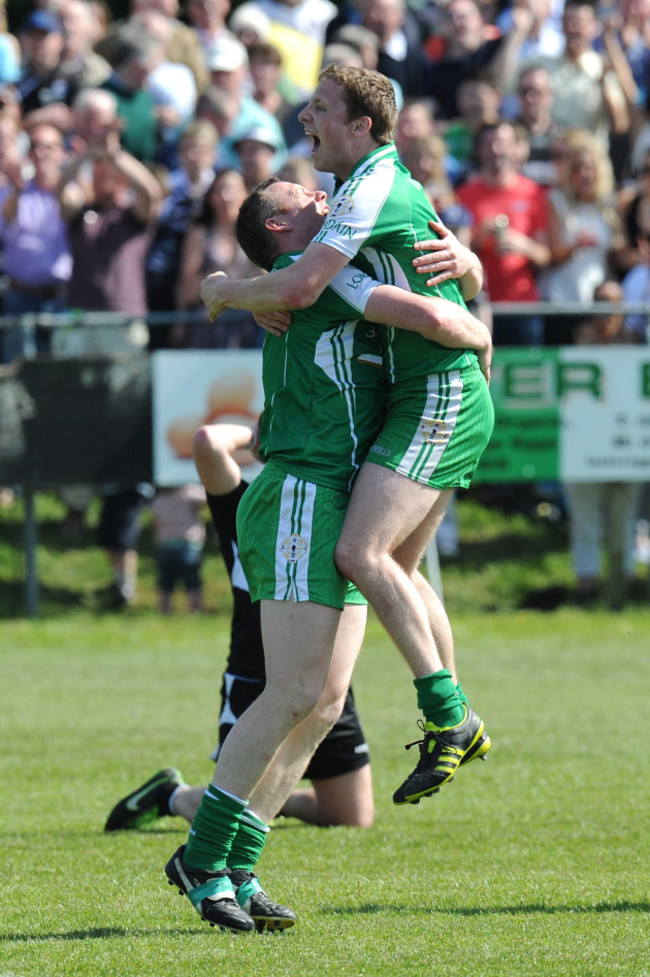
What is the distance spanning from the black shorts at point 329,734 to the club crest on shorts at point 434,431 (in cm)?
167

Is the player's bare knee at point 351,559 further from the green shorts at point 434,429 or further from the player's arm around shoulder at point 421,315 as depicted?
the player's arm around shoulder at point 421,315

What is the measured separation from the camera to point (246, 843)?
15.7 ft

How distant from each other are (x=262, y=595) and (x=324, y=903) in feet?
3.47

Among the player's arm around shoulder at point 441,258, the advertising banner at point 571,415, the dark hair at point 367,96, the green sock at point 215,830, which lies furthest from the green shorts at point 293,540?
the advertising banner at point 571,415

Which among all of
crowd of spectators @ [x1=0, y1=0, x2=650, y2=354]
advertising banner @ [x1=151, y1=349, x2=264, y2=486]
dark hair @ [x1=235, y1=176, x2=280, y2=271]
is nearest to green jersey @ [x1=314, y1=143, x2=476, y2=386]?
dark hair @ [x1=235, y1=176, x2=280, y2=271]

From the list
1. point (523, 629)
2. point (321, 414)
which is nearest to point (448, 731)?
point (321, 414)

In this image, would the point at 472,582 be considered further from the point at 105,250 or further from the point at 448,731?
the point at 448,731

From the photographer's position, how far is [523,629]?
39.9ft

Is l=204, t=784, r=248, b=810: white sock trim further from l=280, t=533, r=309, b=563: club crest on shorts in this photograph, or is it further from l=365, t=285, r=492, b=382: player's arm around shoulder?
l=365, t=285, r=492, b=382: player's arm around shoulder

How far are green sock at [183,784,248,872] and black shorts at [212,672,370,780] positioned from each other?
1469 millimetres

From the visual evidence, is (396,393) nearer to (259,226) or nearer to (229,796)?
(259,226)

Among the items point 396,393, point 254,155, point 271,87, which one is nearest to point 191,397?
point 254,155

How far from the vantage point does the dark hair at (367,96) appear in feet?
15.8

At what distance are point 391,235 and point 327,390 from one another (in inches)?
20.1
